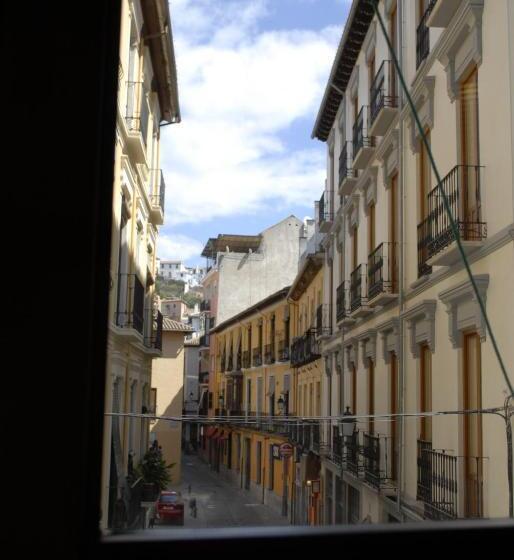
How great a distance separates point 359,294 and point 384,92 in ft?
11.1

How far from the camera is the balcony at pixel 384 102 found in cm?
1068

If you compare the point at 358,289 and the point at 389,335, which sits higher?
the point at 358,289

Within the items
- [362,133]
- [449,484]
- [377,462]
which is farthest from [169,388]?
[449,484]

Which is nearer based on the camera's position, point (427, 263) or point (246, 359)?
point (427, 263)

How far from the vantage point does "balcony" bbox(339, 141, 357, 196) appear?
46.5ft

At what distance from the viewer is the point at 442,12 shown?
25.0 ft

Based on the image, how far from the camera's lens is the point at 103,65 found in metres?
0.89

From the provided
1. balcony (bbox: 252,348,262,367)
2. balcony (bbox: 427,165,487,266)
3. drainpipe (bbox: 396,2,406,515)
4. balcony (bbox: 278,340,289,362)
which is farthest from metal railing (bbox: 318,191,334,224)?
balcony (bbox: 252,348,262,367)

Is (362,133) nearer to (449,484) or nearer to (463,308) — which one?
(463,308)

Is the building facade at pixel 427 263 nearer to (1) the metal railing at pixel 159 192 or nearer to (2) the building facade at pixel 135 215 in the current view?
(2) the building facade at pixel 135 215

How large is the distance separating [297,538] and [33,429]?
0.31 metres

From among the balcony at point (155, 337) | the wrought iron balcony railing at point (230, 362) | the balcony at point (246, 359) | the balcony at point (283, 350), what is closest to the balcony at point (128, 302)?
the balcony at point (155, 337)

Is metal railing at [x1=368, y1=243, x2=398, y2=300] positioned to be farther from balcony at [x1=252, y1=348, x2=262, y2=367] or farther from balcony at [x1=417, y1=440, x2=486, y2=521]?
balcony at [x1=252, y1=348, x2=262, y2=367]

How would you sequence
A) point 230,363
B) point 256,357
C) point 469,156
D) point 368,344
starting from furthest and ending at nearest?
point 230,363
point 256,357
point 368,344
point 469,156
